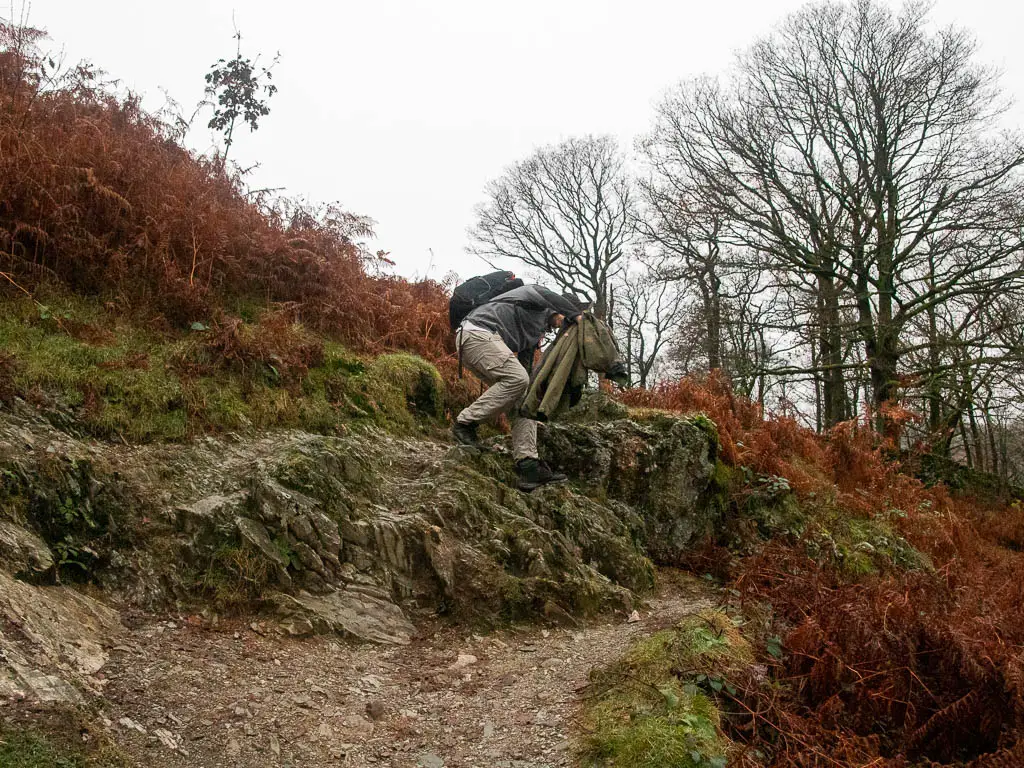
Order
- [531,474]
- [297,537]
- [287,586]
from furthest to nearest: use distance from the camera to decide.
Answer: [531,474] → [297,537] → [287,586]

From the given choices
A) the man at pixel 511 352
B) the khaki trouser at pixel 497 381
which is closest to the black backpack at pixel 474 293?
the man at pixel 511 352

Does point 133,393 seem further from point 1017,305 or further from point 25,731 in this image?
point 1017,305

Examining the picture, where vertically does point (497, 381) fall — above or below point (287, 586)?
above

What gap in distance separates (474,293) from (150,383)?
9.77 feet

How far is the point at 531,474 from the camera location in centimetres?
659

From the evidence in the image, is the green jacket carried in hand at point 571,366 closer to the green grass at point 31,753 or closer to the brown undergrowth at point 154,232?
the brown undergrowth at point 154,232

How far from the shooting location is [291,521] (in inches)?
195

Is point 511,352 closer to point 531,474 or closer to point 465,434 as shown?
point 465,434

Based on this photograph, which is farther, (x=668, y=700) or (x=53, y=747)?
(x=668, y=700)

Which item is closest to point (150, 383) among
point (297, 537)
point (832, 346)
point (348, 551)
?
point (297, 537)

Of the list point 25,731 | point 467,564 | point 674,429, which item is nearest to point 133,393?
point 467,564

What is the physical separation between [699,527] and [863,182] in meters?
11.2

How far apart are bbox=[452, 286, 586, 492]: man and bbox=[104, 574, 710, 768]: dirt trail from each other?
2119 mm

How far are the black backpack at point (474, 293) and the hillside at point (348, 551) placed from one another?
1208mm
